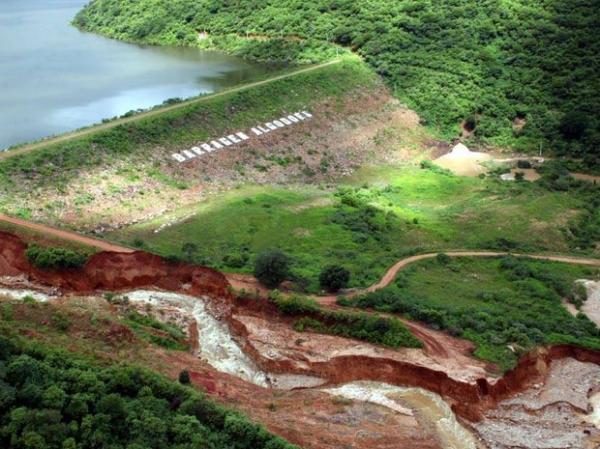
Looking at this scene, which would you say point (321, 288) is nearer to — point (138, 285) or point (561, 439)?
point (138, 285)

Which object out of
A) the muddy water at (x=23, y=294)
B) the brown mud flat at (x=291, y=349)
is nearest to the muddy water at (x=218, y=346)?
the brown mud flat at (x=291, y=349)

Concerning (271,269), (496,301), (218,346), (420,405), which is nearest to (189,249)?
(271,269)

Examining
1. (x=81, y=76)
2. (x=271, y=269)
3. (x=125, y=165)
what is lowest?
(x=125, y=165)

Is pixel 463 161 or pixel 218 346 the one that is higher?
pixel 218 346

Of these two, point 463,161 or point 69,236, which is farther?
point 463,161

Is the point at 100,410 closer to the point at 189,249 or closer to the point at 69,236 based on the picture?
the point at 69,236

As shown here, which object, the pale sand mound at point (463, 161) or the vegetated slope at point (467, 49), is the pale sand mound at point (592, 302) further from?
the vegetated slope at point (467, 49)

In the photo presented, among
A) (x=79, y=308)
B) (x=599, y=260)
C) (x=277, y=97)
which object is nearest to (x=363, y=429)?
(x=79, y=308)

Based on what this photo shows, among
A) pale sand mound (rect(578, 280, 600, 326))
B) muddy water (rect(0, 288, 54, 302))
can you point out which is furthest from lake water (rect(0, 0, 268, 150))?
pale sand mound (rect(578, 280, 600, 326))
